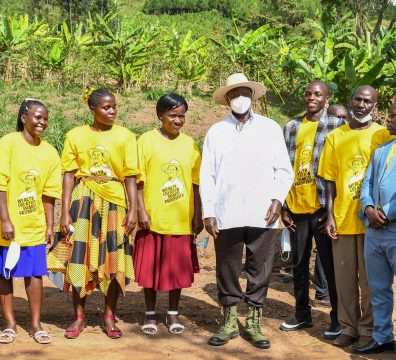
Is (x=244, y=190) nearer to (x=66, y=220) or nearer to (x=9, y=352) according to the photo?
(x=66, y=220)

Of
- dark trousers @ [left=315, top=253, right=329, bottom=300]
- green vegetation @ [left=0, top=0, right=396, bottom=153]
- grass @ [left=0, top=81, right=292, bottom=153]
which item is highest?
green vegetation @ [left=0, top=0, right=396, bottom=153]

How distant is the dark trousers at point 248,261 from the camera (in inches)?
167

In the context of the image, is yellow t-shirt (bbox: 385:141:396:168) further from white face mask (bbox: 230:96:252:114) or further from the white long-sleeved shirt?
white face mask (bbox: 230:96:252:114)

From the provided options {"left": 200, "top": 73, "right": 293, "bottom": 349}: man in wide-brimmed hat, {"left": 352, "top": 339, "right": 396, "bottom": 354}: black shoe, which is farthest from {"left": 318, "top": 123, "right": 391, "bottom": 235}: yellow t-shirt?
{"left": 352, "top": 339, "right": 396, "bottom": 354}: black shoe

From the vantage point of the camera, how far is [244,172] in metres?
4.19

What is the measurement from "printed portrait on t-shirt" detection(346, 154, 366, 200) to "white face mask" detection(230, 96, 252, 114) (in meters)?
0.77

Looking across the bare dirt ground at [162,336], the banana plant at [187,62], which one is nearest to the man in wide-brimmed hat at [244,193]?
the bare dirt ground at [162,336]

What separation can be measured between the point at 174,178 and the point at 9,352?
1570 mm

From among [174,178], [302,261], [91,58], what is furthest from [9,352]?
[91,58]

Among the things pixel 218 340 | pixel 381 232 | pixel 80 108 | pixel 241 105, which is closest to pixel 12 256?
pixel 218 340

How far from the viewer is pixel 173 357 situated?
402cm

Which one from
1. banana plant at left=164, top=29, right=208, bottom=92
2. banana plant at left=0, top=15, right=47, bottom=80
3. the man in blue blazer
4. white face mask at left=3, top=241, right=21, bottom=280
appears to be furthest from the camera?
banana plant at left=164, top=29, right=208, bottom=92

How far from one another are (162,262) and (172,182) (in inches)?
22.6

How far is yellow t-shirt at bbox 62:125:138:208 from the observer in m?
4.24
